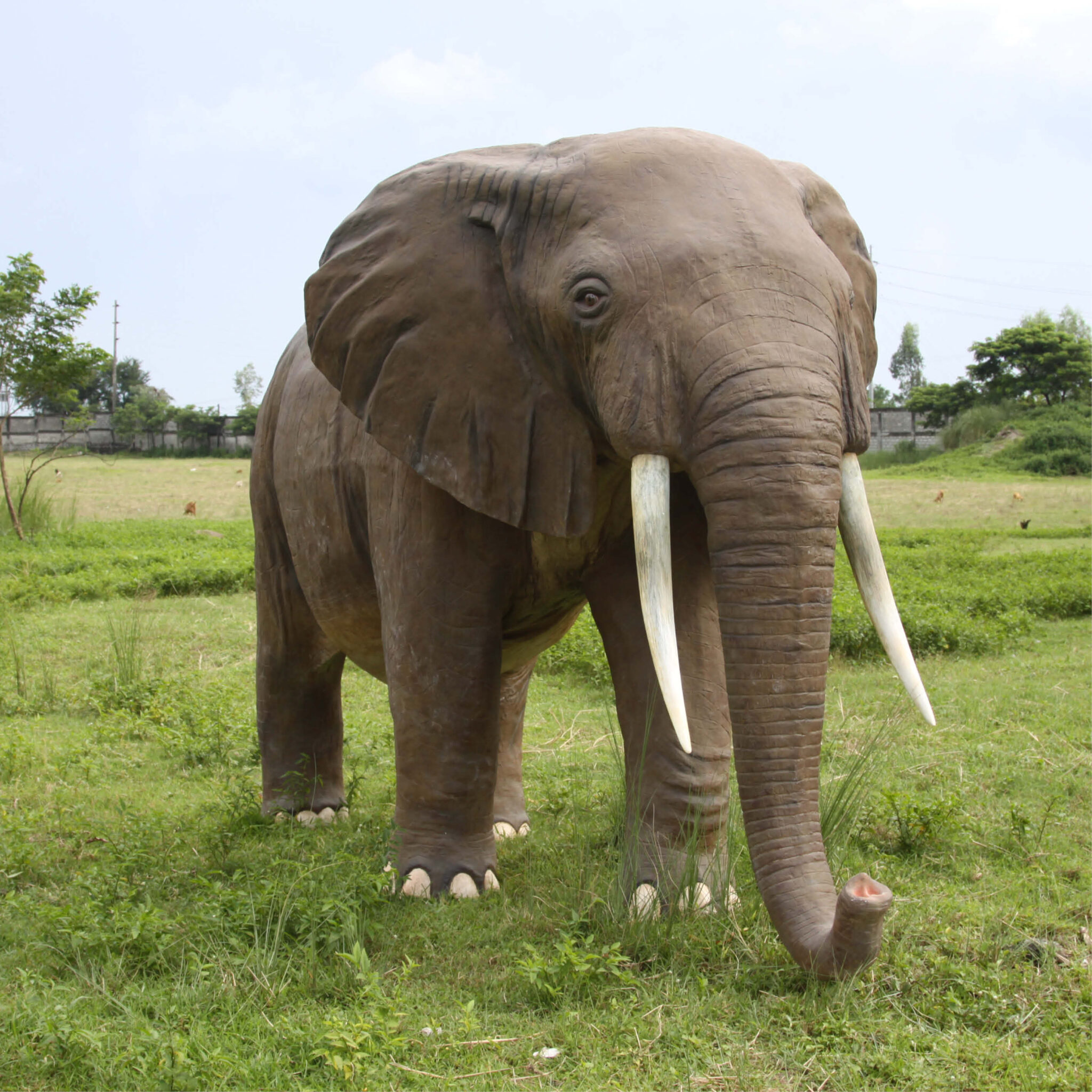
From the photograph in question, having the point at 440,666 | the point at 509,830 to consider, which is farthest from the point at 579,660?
the point at 440,666

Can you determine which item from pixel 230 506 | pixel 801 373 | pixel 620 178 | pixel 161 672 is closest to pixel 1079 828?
pixel 801 373

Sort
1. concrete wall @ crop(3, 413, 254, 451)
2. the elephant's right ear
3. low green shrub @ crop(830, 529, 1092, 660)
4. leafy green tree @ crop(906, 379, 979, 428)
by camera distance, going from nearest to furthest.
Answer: the elephant's right ear < low green shrub @ crop(830, 529, 1092, 660) < leafy green tree @ crop(906, 379, 979, 428) < concrete wall @ crop(3, 413, 254, 451)

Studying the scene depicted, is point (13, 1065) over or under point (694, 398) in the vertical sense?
under

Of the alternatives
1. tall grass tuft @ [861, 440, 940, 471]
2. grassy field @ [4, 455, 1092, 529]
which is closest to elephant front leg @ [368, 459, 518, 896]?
grassy field @ [4, 455, 1092, 529]

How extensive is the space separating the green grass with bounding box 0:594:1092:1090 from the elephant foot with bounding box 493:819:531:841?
19 cm

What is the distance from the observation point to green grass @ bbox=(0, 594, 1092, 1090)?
120 inches

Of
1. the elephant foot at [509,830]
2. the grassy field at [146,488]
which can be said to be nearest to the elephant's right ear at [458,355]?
the elephant foot at [509,830]

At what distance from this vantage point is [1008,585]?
10898 mm

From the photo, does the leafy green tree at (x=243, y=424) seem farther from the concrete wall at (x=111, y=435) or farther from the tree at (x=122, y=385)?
the tree at (x=122, y=385)

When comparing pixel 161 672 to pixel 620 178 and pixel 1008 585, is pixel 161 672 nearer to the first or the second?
pixel 620 178

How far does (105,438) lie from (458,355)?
171ft

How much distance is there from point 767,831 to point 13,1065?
2025 millimetres

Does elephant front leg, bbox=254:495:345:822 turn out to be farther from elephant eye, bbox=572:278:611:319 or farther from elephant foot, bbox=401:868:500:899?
elephant eye, bbox=572:278:611:319

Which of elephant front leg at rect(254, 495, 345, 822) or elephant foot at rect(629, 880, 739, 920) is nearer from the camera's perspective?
elephant foot at rect(629, 880, 739, 920)
